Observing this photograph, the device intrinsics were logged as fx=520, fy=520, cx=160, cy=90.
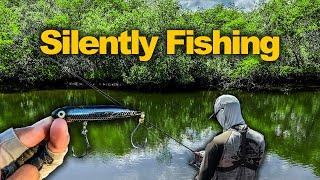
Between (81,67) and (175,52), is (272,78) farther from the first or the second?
(81,67)

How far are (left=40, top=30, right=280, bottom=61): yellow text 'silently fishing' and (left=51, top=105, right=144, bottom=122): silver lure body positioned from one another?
32501mm

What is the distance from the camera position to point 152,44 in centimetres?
3766

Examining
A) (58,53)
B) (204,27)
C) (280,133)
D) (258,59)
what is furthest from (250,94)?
(58,53)

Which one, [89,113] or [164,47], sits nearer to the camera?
[89,113]

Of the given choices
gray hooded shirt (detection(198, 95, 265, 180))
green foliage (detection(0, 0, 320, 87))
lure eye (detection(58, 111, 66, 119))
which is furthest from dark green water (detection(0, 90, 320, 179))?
lure eye (detection(58, 111, 66, 119))

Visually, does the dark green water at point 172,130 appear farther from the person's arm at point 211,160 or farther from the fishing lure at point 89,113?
the fishing lure at point 89,113

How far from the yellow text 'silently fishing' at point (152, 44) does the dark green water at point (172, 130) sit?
13.2 feet

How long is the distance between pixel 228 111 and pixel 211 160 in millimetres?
303

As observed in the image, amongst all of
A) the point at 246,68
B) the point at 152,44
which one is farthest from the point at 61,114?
the point at 152,44

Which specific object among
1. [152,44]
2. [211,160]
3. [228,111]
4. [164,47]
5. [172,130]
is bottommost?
[172,130]

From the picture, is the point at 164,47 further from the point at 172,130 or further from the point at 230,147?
the point at 230,147

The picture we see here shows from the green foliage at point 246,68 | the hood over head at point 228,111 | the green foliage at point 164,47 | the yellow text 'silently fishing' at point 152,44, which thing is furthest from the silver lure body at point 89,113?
the green foliage at point 246,68

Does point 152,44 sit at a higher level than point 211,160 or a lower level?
higher

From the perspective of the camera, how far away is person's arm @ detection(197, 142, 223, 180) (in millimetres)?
3016
